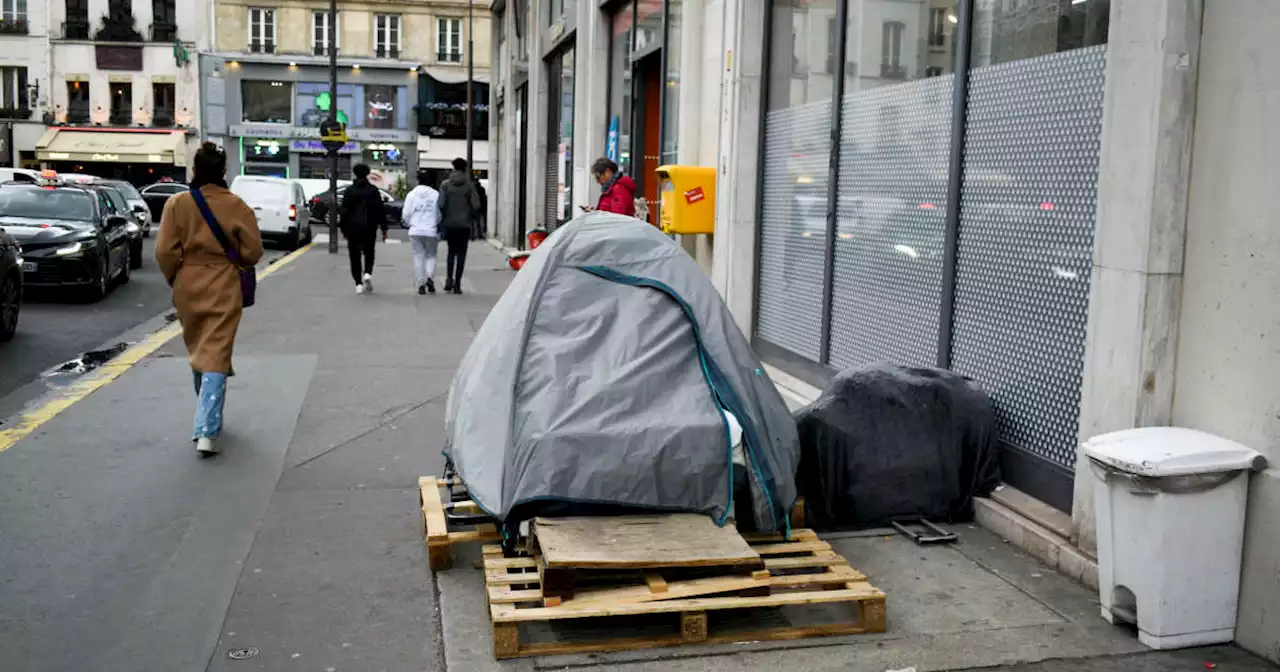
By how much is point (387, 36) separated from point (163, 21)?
10.1m

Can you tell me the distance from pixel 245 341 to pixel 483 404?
7.31m

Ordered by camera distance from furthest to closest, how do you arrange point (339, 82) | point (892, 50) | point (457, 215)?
point (339, 82)
point (457, 215)
point (892, 50)

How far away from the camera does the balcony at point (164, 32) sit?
53594mm

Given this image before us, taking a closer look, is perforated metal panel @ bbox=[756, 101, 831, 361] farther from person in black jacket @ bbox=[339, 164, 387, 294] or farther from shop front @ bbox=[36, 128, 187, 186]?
shop front @ bbox=[36, 128, 187, 186]

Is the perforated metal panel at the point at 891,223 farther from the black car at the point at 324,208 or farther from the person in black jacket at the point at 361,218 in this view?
the black car at the point at 324,208

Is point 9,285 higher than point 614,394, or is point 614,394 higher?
point 614,394

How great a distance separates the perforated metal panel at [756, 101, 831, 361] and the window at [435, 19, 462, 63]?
158 feet

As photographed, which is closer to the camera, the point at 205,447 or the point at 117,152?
the point at 205,447

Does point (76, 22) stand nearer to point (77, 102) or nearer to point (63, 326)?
point (77, 102)

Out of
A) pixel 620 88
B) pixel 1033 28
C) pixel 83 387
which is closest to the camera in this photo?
pixel 1033 28

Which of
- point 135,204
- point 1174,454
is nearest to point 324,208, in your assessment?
point 135,204

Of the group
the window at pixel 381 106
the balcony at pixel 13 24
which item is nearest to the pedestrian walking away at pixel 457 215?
the window at pixel 381 106

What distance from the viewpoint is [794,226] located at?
9.19 meters

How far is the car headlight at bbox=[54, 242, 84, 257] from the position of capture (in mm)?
14797
